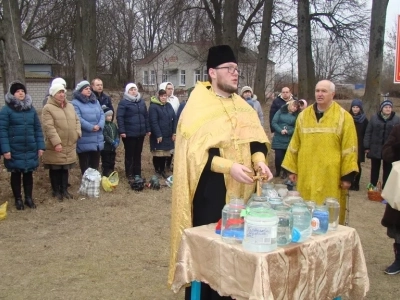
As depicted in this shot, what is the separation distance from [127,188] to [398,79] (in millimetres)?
4831

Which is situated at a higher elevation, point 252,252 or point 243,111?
point 243,111

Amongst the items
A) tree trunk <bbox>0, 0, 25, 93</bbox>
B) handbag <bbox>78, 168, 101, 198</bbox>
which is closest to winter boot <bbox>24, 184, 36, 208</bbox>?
handbag <bbox>78, 168, 101, 198</bbox>

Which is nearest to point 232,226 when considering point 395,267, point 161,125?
point 395,267

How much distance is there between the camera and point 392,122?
326 inches

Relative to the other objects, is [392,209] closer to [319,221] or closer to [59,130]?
[319,221]

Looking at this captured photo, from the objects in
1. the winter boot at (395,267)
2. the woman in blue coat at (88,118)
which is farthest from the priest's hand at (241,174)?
the woman in blue coat at (88,118)

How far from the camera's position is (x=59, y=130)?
7.03 metres

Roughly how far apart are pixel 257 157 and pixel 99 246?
9.41 ft

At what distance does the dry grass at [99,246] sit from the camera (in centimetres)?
438

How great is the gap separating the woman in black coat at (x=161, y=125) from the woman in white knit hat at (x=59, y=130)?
169cm

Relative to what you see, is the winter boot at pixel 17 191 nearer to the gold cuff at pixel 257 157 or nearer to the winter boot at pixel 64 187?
the winter boot at pixel 64 187

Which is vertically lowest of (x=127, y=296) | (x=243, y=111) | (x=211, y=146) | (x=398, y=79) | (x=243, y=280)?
(x=127, y=296)

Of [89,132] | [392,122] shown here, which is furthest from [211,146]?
[392,122]

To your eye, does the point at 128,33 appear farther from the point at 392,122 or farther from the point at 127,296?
the point at 127,296
